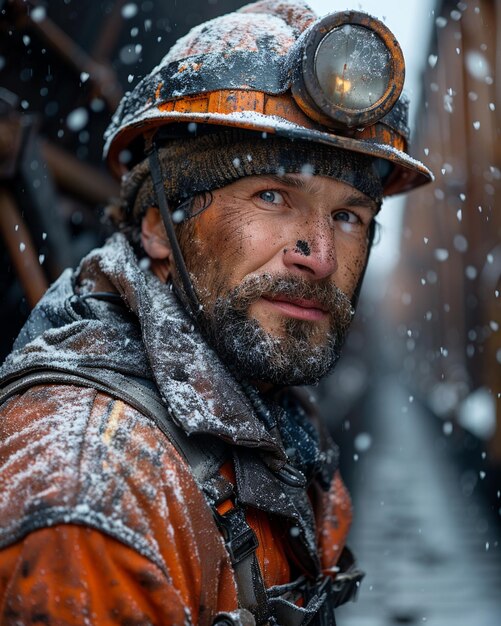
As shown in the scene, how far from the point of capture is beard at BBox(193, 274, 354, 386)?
1764 mm

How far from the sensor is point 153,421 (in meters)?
1.49

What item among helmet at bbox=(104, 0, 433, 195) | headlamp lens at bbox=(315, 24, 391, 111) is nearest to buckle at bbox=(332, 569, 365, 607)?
helmet at bbox=(104, 0, 433, 195)

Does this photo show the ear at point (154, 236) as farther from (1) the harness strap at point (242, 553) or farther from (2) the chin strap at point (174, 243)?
(1) the harness strap at point (242, 553)

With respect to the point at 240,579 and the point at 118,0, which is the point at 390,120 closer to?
the point at 240,579

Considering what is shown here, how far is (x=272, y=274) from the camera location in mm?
1768

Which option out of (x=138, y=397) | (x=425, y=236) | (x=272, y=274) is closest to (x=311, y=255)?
(x=272, y=274)

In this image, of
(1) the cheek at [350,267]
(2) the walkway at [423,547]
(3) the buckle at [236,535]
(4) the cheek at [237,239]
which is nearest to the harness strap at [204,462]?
(3) the buckle at [236,535]

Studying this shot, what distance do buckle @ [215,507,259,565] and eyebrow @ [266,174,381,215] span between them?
886 mm

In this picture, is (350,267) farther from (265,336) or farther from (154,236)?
(154,236)

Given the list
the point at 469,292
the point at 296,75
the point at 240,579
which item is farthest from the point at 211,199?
the point at 469,292

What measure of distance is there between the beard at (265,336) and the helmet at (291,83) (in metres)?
0.40

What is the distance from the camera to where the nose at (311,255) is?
5.82 feet

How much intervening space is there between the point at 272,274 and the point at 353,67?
604 mm

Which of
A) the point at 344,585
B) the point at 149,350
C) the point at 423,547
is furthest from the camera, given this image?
the point at 423,547
